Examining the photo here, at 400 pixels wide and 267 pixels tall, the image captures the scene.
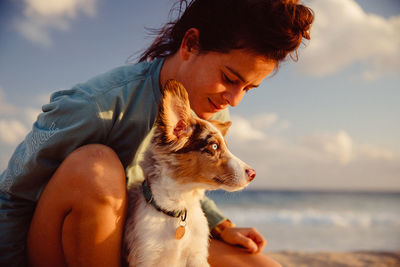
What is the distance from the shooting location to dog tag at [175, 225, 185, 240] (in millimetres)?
1731

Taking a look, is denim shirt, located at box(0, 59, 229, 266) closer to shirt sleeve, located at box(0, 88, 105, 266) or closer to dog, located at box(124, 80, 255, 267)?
shirt sleeve, located at box(0, 88, 105, 266)

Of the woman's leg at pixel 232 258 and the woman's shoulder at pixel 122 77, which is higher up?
the woman's shoulder at pixel 122 77

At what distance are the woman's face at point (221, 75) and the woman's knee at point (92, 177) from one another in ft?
2.60

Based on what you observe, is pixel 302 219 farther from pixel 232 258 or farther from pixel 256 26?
pixel 256 26

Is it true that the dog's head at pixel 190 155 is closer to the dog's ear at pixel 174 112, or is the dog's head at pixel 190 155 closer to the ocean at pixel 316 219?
the dog's ear at pixel 174 112

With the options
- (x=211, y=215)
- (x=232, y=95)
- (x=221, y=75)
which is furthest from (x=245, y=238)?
(x=221, y=75)

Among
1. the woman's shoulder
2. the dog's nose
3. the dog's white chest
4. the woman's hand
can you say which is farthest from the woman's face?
the woman's hand

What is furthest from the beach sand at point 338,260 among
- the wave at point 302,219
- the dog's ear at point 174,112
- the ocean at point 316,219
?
the wave at point 302,219

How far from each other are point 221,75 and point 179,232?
101cm

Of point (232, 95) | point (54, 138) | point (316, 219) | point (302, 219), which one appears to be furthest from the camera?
point (316, 219)

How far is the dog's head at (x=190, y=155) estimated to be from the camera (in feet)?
5.79

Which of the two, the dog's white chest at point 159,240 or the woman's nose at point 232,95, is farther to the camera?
the woman's nose at point 232,95

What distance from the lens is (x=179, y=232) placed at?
1.74 m

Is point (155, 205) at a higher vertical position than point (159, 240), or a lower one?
higher
